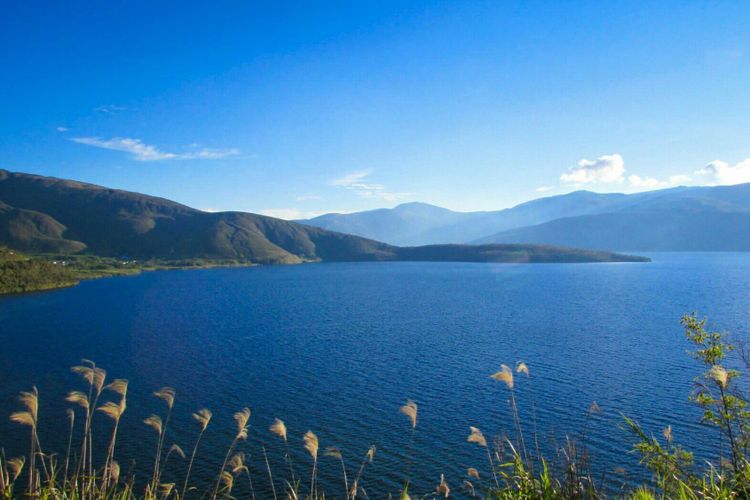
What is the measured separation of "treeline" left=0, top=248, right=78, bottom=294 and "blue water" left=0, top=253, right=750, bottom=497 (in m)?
35.0

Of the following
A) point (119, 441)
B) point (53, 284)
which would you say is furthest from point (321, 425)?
point (53, 284)

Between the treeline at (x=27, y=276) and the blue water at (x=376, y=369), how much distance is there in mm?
35016

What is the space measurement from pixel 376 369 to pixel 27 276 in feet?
454

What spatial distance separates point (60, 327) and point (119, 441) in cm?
5425

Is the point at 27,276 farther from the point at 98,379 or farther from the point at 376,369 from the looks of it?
the point at 98,379

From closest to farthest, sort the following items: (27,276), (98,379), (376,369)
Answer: (98,379) < (376,369) < (27,276)

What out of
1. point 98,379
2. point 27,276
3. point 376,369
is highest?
point 98,379

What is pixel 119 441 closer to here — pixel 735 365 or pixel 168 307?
pixel 735 365

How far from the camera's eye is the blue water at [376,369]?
31562mm

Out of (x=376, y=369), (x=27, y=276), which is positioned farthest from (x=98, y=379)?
(x=27, y=276)

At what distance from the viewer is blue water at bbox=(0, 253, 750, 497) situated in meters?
31.6

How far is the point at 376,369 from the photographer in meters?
49.7

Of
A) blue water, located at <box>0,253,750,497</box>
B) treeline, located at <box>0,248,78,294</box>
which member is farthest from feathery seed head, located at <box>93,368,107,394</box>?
treeline, located at <box>0,248,78,294</box>

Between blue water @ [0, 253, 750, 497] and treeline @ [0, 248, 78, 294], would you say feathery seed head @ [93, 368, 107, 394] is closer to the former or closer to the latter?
blue water @ [0, 253, 750, 497]
